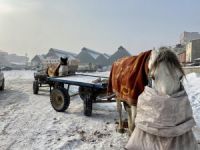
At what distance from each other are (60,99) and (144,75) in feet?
17.8

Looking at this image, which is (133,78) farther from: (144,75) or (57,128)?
(57,128)

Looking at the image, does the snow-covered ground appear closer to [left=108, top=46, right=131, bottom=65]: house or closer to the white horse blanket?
the white horse blanket

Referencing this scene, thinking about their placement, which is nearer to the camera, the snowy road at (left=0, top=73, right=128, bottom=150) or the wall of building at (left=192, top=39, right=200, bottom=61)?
the snowy road at (left=0, top=73, right=128, bottom=150)

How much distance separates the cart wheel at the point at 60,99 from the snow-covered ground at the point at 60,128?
183 millimetres

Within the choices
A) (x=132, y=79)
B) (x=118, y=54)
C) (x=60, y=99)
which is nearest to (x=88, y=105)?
(x=60, y=99)

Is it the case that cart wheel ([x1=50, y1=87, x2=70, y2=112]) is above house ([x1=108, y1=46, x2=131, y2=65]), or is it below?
below

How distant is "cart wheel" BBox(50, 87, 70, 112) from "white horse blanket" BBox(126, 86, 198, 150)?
6.21 m

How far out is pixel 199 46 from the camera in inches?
2072

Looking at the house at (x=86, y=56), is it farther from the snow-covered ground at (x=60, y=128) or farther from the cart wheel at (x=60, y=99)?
the cart wheel at (x=60, y=99)

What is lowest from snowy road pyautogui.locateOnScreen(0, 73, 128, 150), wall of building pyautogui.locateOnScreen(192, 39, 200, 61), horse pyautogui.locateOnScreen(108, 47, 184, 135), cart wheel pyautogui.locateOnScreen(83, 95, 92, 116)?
snowy road pyautogui.locateOnScreen(0, 73, 128, 150)

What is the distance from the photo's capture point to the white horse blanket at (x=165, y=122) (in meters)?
3.56

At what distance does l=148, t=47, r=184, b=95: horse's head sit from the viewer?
12.0 ft

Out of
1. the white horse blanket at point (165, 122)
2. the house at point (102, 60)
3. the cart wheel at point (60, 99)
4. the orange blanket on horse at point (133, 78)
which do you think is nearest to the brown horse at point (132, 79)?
the orange blanket on horse at point (133, 78)

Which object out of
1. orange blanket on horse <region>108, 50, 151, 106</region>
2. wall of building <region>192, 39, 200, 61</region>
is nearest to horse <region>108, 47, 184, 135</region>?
orange blanket on horse <region>108, 50, 151, 106</region>
